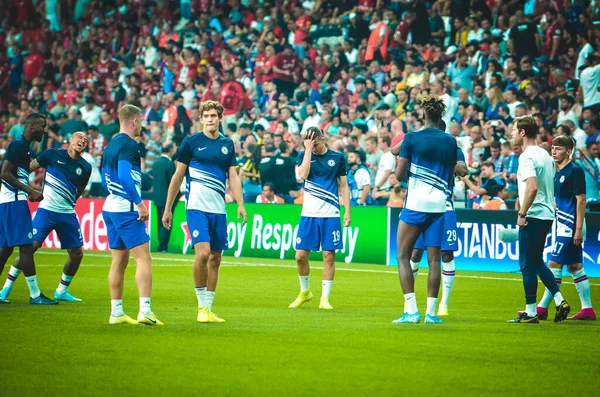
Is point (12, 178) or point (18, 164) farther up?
point (18, 164)

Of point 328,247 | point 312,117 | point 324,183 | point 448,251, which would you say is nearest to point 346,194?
point 324,183

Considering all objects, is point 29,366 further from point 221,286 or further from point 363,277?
point 363,277

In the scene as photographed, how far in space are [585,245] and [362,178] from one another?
17.6 feet

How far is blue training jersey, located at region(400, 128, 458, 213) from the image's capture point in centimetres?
1084

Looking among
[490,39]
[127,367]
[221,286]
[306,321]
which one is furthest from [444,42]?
[127,367]

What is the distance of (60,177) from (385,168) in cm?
995

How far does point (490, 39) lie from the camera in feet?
81.5

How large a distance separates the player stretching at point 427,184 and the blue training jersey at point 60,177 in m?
5.42

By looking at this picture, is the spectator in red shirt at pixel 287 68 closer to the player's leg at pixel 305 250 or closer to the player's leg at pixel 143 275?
the player's leg at pixel 305 250

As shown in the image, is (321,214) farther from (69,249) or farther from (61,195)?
(61,195)

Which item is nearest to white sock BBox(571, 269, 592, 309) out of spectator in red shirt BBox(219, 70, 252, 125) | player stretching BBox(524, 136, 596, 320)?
player stretching BBox(524, 136, 596, 320)

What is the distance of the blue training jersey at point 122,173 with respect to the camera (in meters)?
10.7

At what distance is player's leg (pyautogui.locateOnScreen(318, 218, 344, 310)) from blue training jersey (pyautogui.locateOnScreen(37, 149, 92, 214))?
3572mm

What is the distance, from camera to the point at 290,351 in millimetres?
9117
